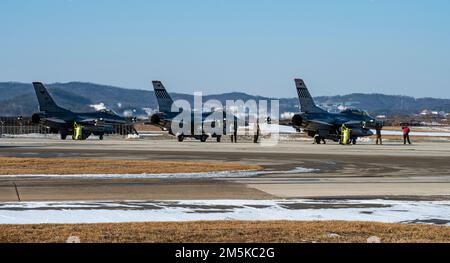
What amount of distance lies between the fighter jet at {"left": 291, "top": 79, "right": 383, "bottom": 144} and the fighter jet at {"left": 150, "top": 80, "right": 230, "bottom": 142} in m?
8.81

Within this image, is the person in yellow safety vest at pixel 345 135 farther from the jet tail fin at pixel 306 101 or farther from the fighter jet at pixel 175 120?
the fighter jet at pixel 175 120

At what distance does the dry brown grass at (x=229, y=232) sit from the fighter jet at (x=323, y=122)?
5193cm

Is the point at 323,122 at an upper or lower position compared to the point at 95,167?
upper

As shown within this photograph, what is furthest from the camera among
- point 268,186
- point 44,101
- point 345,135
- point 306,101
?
point 44,101

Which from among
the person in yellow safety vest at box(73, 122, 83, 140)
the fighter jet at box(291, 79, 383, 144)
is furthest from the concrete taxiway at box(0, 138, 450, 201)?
the person in yellow safety vest at box(73, 122, 83, 140)

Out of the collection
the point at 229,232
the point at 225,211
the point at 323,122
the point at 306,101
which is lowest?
the point at 225,211

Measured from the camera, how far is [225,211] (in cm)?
1730

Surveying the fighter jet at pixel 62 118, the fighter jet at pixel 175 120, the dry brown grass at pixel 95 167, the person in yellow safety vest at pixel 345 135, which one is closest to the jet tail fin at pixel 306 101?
the person in yellow safety vest at pixel 345 135

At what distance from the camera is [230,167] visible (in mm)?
32375

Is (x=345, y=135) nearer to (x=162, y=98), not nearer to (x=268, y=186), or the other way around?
(x=162, y=98)

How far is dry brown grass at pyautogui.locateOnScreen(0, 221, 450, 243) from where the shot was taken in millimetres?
12930

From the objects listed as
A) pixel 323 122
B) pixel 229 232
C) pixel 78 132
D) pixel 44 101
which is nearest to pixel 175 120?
pixel 78 132

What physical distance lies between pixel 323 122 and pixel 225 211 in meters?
50.4
